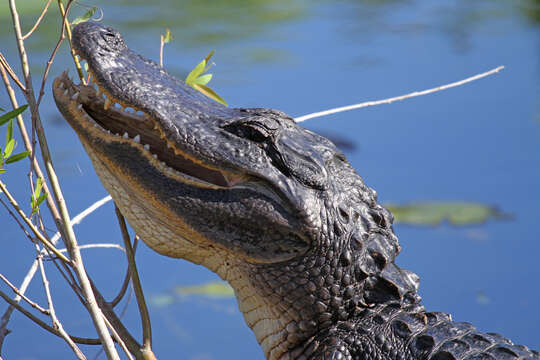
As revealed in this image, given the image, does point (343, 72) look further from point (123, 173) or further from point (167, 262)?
point (123, 173)

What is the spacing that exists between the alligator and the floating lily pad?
2.27 meters

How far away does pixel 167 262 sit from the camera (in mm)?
3648

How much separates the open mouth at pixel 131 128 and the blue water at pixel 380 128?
1.54 metres

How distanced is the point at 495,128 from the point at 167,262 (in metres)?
2.56

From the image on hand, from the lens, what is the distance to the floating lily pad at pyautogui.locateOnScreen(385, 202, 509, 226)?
390 cm

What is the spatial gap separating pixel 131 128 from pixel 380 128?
3343mm

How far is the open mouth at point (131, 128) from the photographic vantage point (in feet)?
5.19

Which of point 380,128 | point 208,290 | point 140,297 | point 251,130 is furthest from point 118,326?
point 380,128

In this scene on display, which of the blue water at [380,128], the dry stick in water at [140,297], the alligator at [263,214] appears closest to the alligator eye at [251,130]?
the alligator at [263,214]

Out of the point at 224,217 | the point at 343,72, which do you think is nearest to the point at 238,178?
the point at 224,217

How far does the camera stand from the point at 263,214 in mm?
1582

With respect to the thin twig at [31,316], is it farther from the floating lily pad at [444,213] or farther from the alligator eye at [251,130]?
the floating lily pad at [444,213]

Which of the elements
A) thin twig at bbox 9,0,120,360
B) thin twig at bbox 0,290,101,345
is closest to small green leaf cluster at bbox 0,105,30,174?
thin twig at bbox 9,0,120,360

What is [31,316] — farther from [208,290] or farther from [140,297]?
[208,290]
